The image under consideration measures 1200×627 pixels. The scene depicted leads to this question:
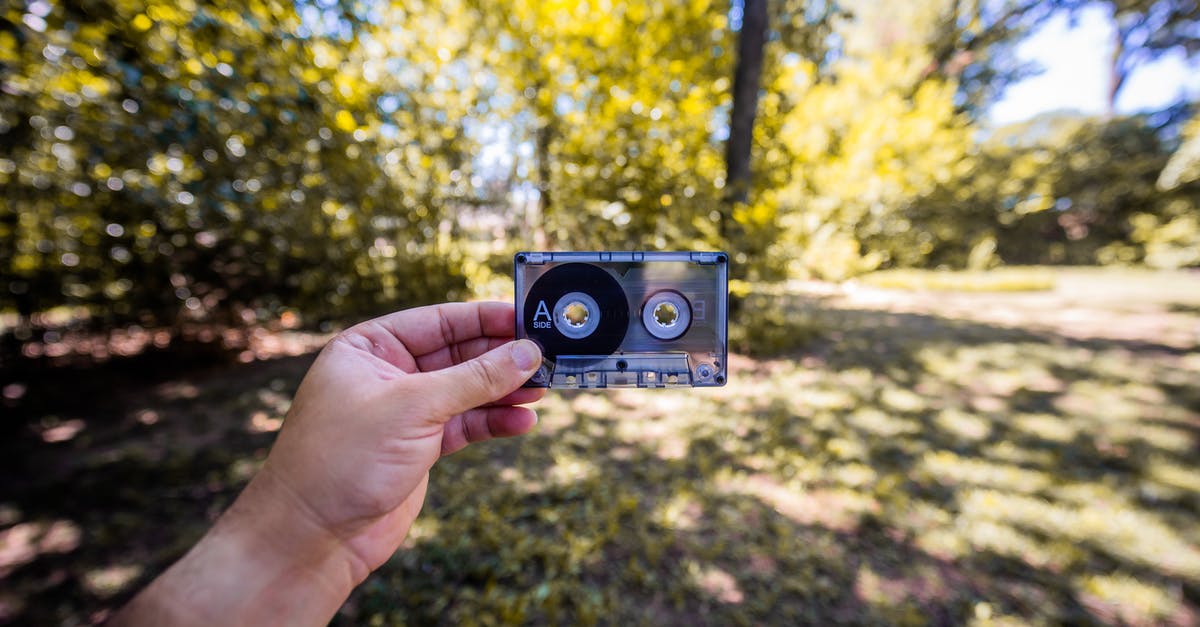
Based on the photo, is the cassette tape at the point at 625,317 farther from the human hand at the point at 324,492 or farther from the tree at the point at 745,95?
the tree at the point at 745,95

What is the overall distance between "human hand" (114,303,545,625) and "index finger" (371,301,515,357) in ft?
0.74

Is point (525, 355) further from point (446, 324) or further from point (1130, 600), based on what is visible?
point (1130, 600)

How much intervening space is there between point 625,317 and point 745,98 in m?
4.84

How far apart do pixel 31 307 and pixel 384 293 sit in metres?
4.19

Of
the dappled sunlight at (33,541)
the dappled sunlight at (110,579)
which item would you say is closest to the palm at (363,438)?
the dappled sunlight at (110,579)

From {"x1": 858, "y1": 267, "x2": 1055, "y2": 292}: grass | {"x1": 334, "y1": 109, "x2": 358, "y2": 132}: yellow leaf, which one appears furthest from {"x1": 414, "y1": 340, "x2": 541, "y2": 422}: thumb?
{"x1": 858, "y1": 267, "x2": 1055, "y2": 292}: grass

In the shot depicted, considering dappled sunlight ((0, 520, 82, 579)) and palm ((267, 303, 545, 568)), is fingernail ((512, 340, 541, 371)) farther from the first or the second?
dappled sunlight ((0, 520, 82, 579))

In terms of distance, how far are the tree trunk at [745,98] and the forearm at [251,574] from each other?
4.98 metres

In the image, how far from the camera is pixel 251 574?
121 centimetres

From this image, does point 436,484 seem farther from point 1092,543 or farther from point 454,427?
point 1092,543

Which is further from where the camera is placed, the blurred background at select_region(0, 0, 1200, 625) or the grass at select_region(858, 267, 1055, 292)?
the grass at select_region(858, 267, 1055, 292)

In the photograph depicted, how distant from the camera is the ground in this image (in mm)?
2703

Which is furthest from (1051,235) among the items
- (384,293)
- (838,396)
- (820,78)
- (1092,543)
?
(384,293)

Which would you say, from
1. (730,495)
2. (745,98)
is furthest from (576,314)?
(745,98)
